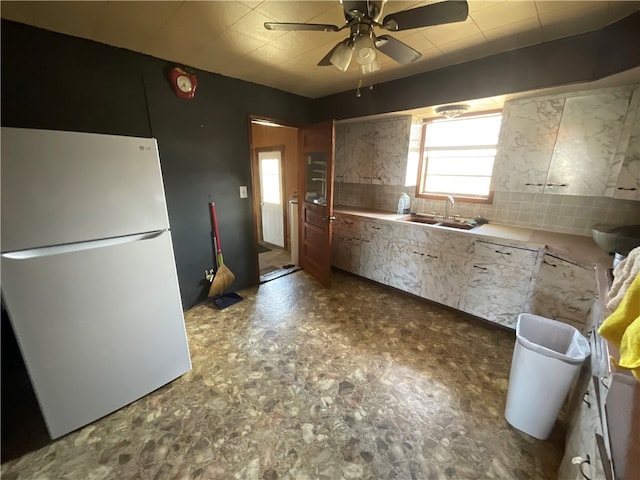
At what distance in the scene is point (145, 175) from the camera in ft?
5.08

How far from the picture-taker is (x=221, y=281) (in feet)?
9.56

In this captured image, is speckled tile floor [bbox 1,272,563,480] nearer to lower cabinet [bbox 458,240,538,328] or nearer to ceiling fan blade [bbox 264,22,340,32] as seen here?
lower cabinet [bbox 458,240,538,328]

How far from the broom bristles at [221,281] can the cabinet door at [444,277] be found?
7.13 ft

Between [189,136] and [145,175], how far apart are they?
1.14 m

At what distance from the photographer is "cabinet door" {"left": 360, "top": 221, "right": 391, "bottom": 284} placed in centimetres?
309

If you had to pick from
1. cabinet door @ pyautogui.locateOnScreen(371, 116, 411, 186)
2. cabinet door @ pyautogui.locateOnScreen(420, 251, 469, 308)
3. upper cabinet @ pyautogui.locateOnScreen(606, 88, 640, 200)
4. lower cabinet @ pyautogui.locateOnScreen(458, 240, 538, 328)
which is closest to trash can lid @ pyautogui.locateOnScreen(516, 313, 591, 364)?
lower cabinet @ pyautogui.locateOnScreen(458, 240, 538, 328)

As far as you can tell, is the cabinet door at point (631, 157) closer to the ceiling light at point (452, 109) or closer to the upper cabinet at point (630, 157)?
the upper cabinet at point (630, 157)

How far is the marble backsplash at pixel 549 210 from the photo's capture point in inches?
85.7

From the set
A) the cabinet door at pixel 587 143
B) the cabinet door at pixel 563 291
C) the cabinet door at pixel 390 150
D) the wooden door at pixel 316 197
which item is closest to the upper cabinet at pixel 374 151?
the cabinet door at pixel 390 150

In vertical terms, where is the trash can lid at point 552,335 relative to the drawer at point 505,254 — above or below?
below

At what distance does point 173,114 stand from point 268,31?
1192mm

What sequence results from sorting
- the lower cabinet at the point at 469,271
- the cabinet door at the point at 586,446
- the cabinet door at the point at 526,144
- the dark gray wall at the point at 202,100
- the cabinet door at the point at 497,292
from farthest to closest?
the cabinet door at the point at 497,292
the cabinet door at the point at 526,144
the lower cabinet at the point at 469,271
the dark gray wall at the point at 202,100
the cabinet door at the point at 586,446

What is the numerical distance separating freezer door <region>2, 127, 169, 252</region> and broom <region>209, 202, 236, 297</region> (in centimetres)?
114

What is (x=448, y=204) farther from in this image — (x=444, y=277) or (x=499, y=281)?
(x=499, y=281)
